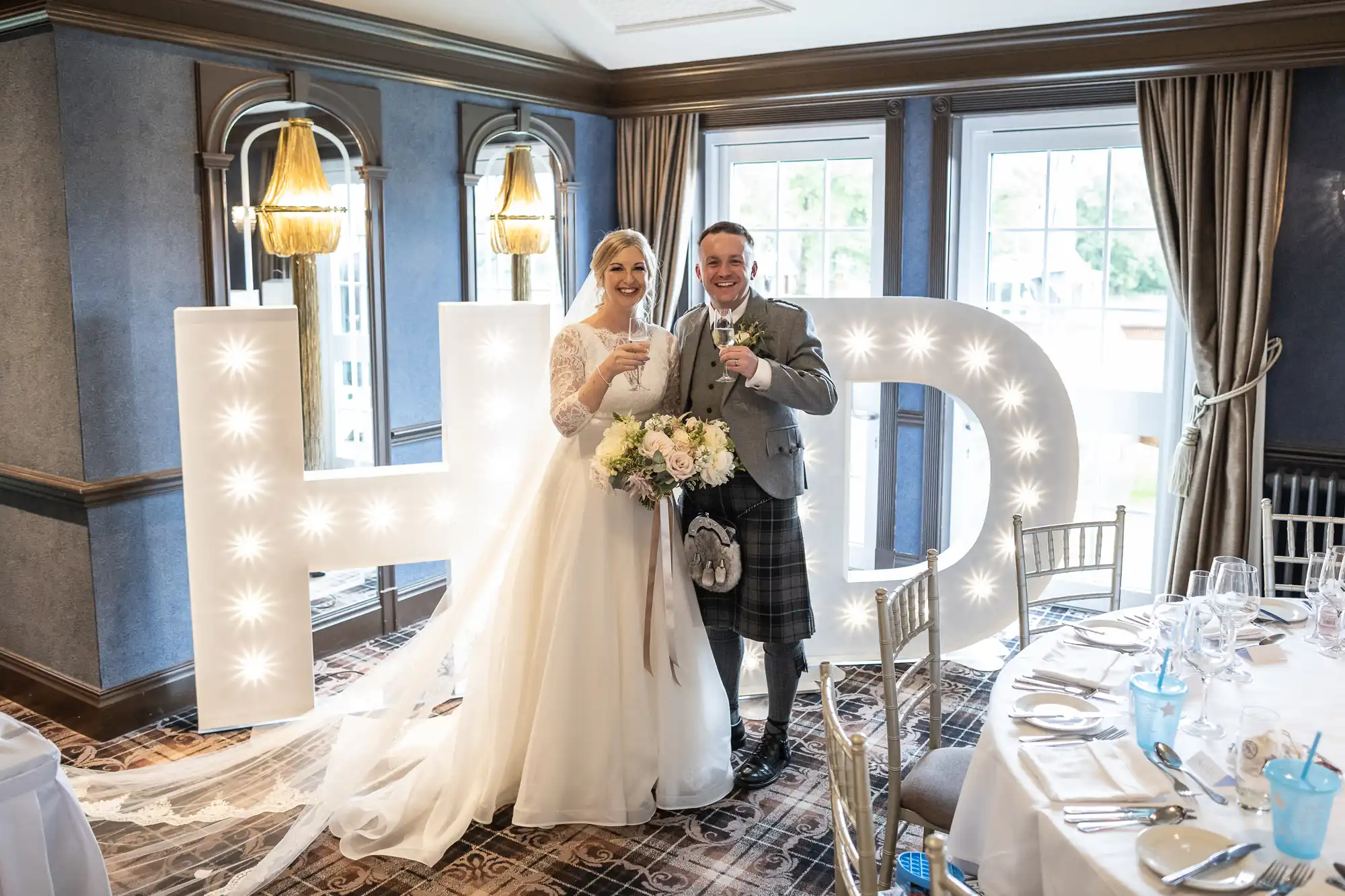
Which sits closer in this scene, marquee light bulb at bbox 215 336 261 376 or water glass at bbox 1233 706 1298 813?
water glass at bbox 1233 706 1298 813

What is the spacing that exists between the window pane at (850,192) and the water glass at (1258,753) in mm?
3929

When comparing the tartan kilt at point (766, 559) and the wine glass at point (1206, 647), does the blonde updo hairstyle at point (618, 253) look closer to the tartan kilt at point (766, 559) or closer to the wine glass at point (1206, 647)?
the tartan kilt at point (766, 559)

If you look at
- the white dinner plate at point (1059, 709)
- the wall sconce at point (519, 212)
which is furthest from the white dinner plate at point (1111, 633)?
the wall sconce at point (519, 212)

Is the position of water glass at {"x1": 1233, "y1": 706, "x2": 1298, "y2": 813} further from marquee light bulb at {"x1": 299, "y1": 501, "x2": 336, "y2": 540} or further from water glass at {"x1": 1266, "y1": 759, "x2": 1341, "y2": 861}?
marquee light bulb at {"x1": 299, "y1": 501, "x2": 336, "y2": 540}

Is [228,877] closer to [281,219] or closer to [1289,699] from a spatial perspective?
[281,219]

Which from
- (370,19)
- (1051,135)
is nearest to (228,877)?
(370,19)

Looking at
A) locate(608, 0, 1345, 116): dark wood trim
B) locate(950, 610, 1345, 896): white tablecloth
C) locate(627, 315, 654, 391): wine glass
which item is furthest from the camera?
locate(608, 0, 1345, 116): dark wood trim

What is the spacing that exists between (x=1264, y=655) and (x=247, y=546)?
3229mm

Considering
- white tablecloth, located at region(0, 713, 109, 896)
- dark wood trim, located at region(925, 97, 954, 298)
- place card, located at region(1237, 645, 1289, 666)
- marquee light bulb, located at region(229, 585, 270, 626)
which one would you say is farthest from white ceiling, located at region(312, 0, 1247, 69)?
white tablecloth, located at region(0, 713, 109, 896)

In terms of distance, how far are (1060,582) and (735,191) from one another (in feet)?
8.68

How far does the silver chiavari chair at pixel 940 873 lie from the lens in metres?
1.46

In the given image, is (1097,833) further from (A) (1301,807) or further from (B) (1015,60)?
(B) (1015,60)

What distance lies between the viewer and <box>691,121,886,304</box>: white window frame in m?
5.50

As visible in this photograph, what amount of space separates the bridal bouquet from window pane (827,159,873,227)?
266 centimetres
